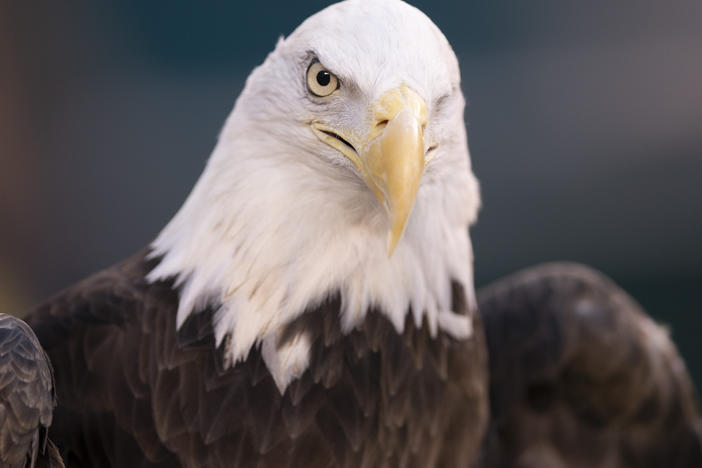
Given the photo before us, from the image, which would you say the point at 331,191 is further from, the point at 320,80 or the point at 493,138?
the point at 493,138

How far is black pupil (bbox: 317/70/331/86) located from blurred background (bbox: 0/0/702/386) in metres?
1.10

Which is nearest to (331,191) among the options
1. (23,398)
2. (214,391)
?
(214,391)

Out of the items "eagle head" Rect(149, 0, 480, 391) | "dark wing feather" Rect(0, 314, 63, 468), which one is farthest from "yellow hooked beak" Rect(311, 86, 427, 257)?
"dark wing feather" Rect(0, 314, 63, 468)

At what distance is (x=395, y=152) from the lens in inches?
28.7

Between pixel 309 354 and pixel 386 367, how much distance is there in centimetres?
10

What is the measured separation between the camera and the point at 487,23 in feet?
6.28

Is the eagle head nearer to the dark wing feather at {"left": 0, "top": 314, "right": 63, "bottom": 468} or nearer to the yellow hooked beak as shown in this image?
the yellow hooked beak

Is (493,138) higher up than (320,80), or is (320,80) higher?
(320,80)

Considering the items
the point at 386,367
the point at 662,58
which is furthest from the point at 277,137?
the point at 662,58

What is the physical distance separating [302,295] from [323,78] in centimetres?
23

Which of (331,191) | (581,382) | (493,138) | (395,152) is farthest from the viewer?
(493,138)

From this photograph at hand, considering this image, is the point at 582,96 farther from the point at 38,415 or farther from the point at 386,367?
the point at 38,415

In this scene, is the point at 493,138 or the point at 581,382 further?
the point at 493,138

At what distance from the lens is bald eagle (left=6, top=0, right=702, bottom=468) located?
79cm
